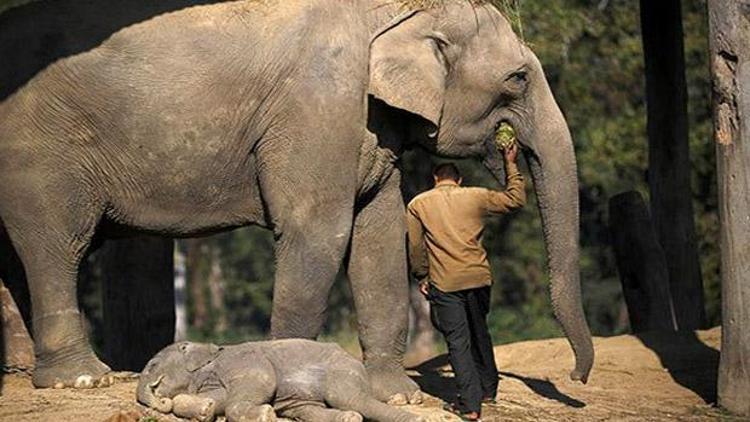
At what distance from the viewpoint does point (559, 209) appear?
11.7m

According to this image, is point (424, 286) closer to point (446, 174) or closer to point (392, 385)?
point (446, 174)

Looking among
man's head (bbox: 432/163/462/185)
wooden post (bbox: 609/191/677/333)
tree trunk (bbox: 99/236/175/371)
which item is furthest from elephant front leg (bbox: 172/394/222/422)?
wooden post (bbox: 609/191/677/333)

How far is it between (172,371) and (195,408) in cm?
37

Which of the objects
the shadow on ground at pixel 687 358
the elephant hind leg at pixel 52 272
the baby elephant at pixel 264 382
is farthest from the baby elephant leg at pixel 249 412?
the shadow on ground at pixel 687 358

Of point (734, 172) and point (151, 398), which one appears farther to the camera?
point (734, 172)

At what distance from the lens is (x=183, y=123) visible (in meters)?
11.3

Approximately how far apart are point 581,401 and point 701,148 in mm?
11774

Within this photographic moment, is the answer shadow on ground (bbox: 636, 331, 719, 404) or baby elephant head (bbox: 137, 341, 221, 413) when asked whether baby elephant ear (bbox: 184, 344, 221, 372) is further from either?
shadow on ground (bbox: 636, 331, 719, 404)

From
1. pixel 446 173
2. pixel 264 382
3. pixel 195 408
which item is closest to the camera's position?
pixel 195 408

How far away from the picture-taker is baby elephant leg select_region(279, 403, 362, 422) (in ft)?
32.0

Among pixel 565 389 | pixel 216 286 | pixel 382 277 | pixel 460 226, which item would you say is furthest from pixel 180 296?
pixel 460 226

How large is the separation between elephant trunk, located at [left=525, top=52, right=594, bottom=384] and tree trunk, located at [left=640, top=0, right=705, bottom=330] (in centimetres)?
347

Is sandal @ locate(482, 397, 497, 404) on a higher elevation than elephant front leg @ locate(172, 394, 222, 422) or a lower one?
lower

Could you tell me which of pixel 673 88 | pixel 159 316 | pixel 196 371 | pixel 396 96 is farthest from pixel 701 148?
pixel 196 371
